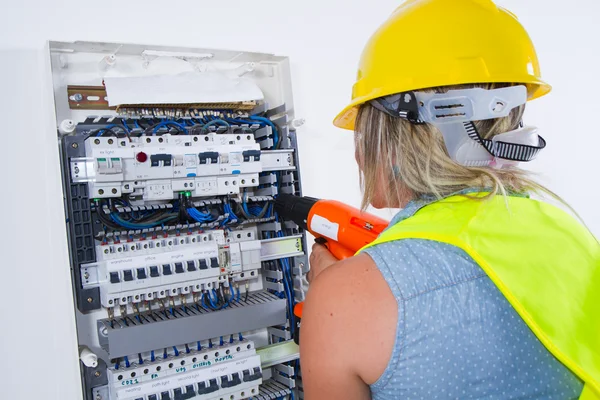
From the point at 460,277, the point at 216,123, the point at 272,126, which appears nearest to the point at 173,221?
the point at 216,123

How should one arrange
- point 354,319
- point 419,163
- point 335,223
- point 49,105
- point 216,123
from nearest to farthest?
point 354,319 → point 419,163 → point 49,105 → point 335,223 → point 216,123

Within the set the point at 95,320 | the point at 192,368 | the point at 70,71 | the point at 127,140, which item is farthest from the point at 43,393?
the point at 70,71

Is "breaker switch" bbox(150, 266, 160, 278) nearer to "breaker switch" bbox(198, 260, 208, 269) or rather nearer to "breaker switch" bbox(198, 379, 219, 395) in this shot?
"breaker switch" bbox(198, 260, 208, 269)

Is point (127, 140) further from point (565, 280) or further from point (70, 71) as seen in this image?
point (565, 280)

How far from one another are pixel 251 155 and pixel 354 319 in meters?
1.00

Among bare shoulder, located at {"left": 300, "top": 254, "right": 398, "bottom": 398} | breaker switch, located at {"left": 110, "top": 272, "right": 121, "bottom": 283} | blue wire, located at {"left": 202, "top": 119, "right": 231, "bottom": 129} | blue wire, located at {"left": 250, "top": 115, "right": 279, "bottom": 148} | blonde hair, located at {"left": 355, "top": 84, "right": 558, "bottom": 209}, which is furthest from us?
blue wire, located at {"left": 250, "top": 115, "right": 279, "bottom": 148}

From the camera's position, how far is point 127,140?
4.82 feet

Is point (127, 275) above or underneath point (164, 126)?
underneath

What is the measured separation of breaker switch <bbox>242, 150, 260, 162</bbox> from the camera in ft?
5.26

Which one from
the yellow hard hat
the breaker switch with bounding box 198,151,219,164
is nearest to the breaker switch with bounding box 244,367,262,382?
the breaker switch with bounding box 198,151,219,164

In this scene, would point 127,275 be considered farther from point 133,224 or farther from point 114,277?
point 133,224

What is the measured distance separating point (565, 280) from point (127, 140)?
115 centimetres

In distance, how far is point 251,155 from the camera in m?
1.61

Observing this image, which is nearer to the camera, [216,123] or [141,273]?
[141,273]
